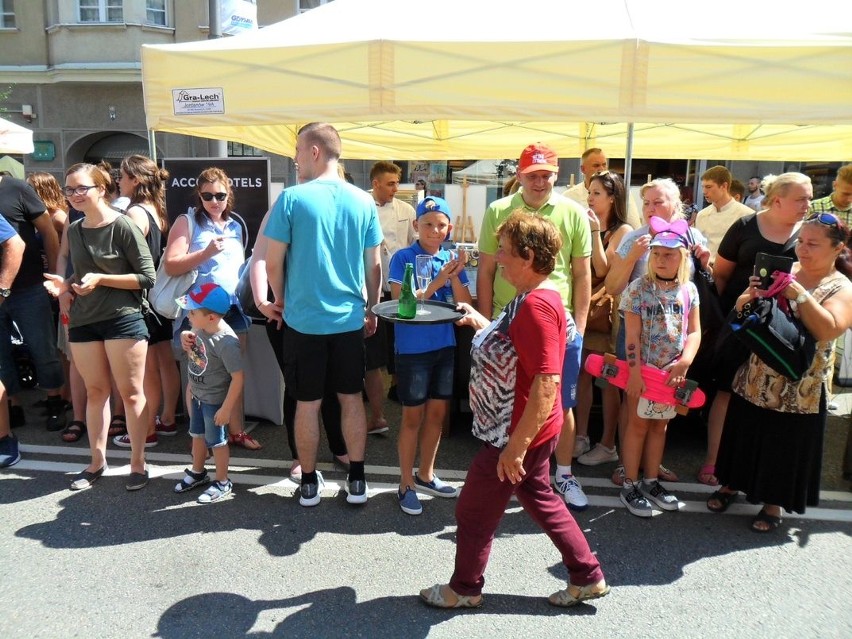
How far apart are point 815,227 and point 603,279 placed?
1.33 meters

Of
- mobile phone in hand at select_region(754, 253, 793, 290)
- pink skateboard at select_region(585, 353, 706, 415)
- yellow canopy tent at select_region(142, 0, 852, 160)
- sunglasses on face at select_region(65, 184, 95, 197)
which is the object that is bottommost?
pink skateboard at select_region(585, 353, 706, 415)

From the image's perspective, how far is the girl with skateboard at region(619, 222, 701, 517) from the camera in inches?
128

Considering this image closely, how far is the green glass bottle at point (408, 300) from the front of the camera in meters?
3.03

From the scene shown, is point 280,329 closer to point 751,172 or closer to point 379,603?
point 379,603

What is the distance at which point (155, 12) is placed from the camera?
50.8 ft

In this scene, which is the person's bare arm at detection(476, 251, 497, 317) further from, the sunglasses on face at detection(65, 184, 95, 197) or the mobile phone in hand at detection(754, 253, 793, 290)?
the sunglasses on face at detection(65, 184, 95, 197)

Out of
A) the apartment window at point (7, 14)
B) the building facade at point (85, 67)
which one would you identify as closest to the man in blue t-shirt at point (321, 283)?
the building facade at point (85, 67)

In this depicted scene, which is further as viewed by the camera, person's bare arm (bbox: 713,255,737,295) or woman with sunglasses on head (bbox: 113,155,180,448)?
woman with sunglasses on head (bbox: 113,155,180,448)

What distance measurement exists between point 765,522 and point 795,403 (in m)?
0.69

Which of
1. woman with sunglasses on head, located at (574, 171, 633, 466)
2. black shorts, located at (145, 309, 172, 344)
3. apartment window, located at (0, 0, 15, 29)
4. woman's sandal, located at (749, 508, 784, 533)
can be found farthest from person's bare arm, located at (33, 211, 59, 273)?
apartment window, located at (0, 0, 15, 29)

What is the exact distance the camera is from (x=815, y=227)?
303 cm

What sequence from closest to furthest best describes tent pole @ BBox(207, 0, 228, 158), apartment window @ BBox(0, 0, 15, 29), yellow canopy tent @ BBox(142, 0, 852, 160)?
yellow canopy tent @ BBox(142, 0, 852, 160) → tent pole @ BBox(207, 0, 228, 158) → apartment window @ BBox(0, 0, 15, 29)

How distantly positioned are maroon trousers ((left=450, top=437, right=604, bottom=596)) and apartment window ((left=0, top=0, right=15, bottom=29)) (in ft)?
61.8

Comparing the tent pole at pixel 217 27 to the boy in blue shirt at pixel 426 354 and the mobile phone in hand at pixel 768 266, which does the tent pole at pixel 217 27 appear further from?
the mobile phone in hand at pixel 768 266
